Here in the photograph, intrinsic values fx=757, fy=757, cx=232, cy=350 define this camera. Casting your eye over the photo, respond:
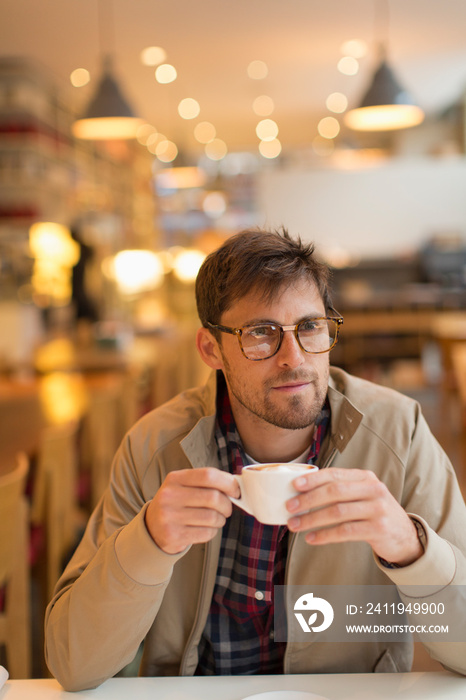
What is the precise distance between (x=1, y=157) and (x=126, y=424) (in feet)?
14.2

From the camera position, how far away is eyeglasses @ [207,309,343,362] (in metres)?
1.26

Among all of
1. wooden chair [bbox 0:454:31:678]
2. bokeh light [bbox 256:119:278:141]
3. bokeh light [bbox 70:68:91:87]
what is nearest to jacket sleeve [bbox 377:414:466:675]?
wooden chair [bbox 0:454:31:678]

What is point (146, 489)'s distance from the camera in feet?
4.47

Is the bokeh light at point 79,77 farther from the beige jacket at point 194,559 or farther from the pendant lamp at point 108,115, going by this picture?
the beige jacket at point 194,559

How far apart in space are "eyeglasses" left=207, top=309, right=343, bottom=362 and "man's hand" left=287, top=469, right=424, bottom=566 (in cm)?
32

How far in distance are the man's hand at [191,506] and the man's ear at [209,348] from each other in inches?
17.2

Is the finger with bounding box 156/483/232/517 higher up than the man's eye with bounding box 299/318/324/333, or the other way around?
the man's eye with bounding box 299/318/324/333

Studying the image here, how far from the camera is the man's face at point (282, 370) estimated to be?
1.24 meters

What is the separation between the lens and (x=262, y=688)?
43.7 inches

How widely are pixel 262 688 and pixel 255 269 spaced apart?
67 centimetres

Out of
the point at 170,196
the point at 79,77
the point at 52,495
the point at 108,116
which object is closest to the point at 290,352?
the point at 52,495

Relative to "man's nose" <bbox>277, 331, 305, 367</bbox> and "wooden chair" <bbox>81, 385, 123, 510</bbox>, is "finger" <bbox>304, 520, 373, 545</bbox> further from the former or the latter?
"wooden chair" <bbox>81, 385, 123, 510</bbox>

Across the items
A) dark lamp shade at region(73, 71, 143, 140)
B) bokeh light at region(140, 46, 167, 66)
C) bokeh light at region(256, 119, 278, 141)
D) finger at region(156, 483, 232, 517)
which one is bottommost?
finger at region(156, 483, 232, 517)

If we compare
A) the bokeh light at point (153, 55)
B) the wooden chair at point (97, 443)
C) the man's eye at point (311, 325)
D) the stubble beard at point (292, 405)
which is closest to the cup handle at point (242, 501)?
the stubble beard at point (292, 405)
